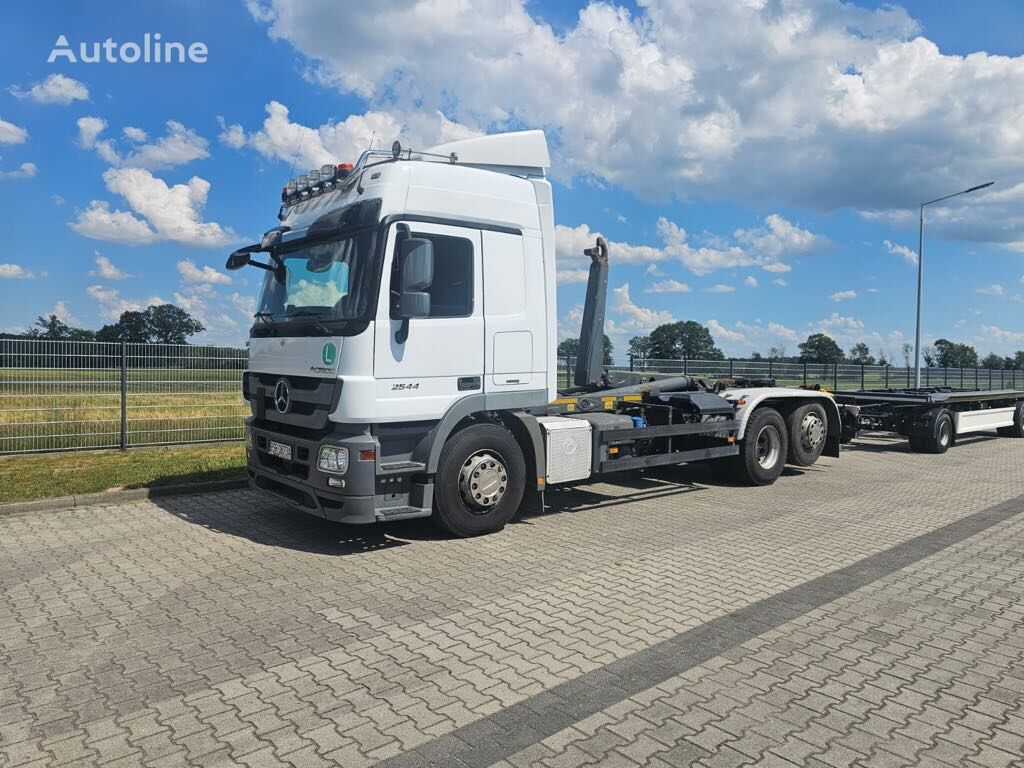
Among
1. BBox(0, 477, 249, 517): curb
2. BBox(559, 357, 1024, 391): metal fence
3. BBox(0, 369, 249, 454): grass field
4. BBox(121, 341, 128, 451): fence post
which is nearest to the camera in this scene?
BBox(0, 477, 249, 517): curb

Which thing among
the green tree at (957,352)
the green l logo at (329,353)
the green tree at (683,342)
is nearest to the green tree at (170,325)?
the green l logo at (329,353)

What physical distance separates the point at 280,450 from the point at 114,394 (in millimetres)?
6912

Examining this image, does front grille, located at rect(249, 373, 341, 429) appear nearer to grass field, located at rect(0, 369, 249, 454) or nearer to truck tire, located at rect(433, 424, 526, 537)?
truck tire, located at rect(433, 424, 526, 537)

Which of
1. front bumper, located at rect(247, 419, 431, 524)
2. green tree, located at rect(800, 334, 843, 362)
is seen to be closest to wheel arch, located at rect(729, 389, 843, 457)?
front bumper, located at rect(247, 419, 431, 524)

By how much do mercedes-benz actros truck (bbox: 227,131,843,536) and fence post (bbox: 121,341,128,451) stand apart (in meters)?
5.80

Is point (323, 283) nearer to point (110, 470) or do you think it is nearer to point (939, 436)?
point (110, 470)

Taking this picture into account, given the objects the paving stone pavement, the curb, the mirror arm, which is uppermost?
the mirror arm

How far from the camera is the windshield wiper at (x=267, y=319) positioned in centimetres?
681

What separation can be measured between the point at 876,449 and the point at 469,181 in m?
11.6

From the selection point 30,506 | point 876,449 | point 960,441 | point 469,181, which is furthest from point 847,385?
point 30,506

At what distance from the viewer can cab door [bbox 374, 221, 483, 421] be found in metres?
6.01

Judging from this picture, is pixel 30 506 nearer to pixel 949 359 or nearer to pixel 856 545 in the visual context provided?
pixel 856 545

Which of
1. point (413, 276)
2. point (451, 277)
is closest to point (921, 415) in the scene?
point (451, 277)

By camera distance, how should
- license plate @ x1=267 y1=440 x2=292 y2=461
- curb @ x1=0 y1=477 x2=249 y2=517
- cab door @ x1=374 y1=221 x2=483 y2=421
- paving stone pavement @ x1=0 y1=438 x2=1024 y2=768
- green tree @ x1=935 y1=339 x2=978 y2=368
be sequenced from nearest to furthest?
paving stone pavement @ x1=0 y1=438 x2=1024 y2=768 < cab door @ x1=374 y1=221 x2=483 y2=421 < license plate @ x1=267 y1=440 x2=292 y2=461 < curb @ x1=0 y1=477 x2=249 y2=517 < green tree @ x1=935 y1=339 x2=978 y2=368
